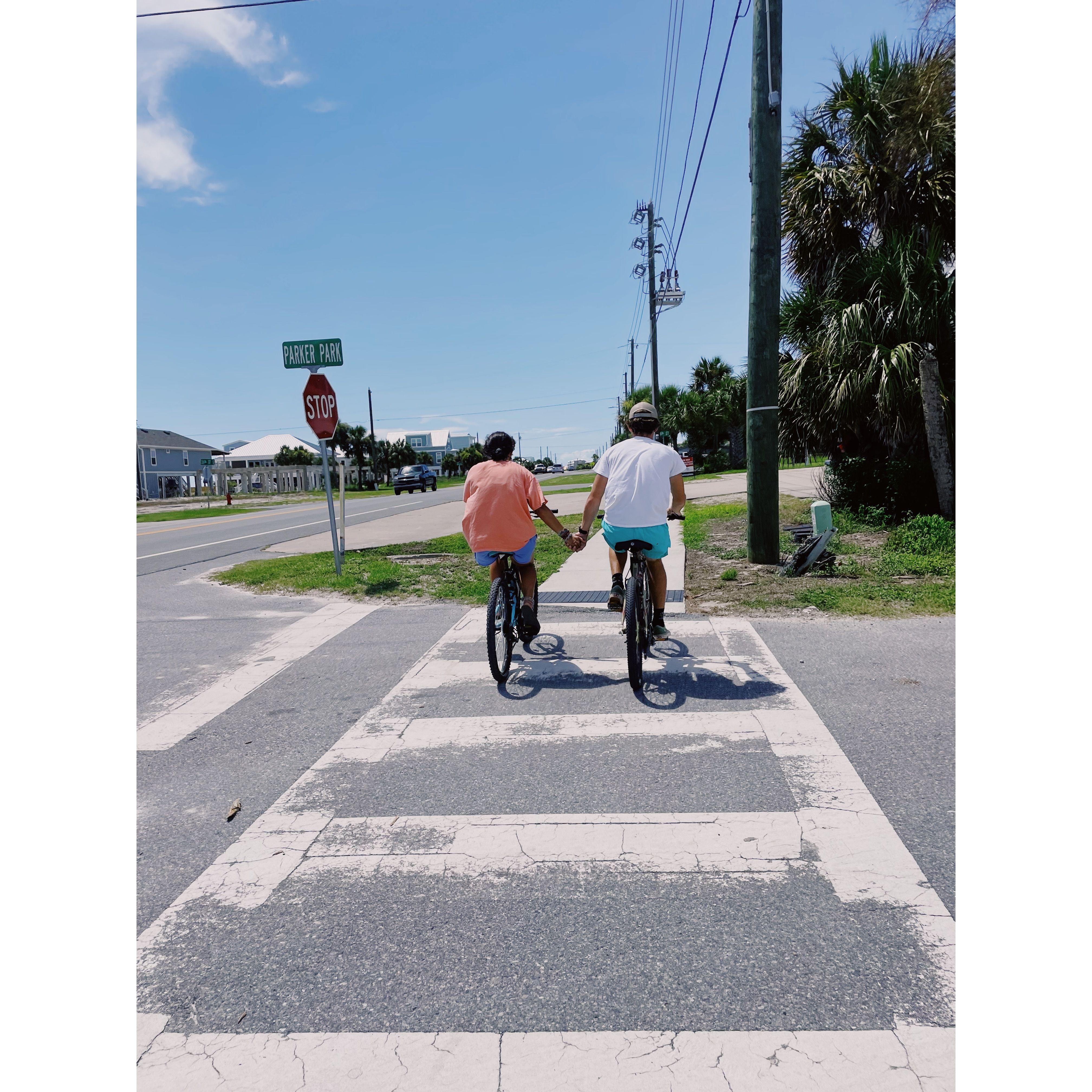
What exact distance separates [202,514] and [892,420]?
2703cm

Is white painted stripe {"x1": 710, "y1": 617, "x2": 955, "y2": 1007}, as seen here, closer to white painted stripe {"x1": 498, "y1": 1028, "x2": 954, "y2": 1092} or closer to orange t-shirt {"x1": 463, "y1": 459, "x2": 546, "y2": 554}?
white painted stripe {"x1": 498, "y1": 1028, "x2": 954, "y2": 1092}

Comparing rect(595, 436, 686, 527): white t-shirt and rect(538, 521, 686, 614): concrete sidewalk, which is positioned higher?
rect(595, 436, 686, 527): white t-shirt

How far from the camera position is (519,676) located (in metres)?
5.79

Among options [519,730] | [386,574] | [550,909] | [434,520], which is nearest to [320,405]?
[386,574]

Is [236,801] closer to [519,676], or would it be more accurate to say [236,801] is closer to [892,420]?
[519,676]

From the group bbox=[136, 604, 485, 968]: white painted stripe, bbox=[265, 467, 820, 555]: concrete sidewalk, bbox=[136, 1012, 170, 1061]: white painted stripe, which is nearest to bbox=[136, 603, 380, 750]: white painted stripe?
bbox=[136, 604, 485, 968]: white painted stripe

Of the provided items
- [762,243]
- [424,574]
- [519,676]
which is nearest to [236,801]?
[519,676]

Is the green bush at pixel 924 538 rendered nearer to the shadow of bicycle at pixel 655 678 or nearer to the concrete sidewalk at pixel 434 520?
the concrete sidewalk at pixel 434 520

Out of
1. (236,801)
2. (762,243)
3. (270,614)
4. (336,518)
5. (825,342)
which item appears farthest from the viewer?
(336,518)

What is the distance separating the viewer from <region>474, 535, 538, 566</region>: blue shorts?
5.87 metres

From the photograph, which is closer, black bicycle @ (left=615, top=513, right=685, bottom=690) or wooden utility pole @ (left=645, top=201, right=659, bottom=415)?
black bicycle @ (left=615, top=513, right=685, bottom=690)

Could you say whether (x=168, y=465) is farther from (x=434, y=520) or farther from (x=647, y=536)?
(x=647, y=536)

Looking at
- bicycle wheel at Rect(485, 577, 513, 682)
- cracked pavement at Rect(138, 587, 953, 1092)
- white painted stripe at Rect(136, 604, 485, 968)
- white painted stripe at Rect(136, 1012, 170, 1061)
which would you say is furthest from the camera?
bicycle wheel at Rect(485, 577, 513, 682)

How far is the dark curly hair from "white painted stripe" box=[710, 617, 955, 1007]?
2604mm
